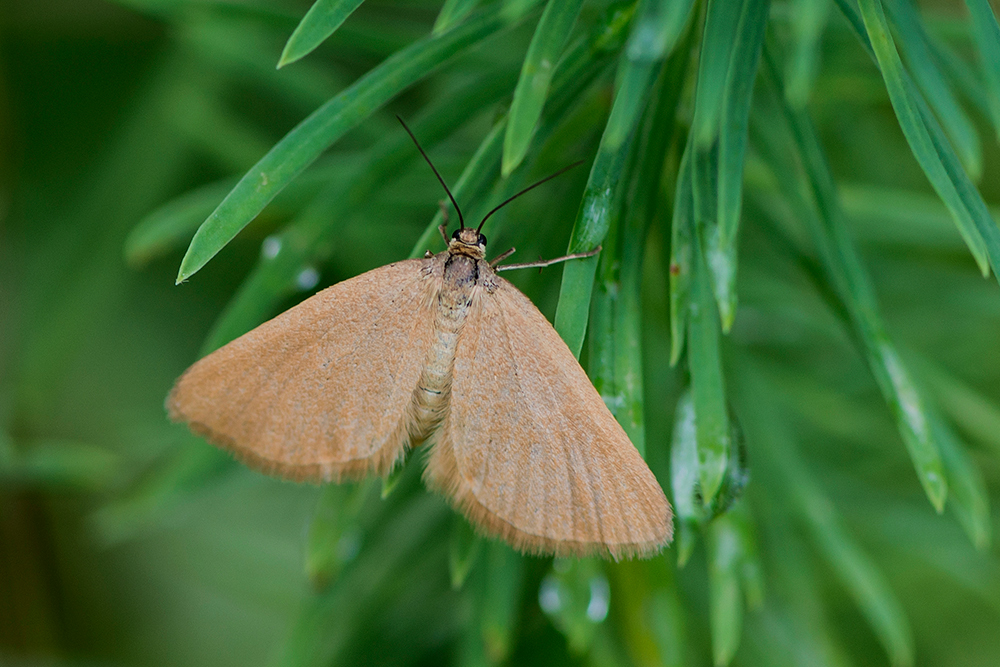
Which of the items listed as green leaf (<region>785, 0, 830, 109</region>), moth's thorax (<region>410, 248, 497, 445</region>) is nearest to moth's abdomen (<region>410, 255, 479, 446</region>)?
moth's thorax (<region>410, 248, 497, 445</region>)

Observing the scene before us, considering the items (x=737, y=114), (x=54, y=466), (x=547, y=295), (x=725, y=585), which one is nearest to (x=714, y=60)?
(x=737, y=114)

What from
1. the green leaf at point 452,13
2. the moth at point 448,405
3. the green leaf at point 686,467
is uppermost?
the green leaf at point 452,13

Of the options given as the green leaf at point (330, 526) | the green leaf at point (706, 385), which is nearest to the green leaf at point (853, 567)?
the green leaf at point (706, 385)

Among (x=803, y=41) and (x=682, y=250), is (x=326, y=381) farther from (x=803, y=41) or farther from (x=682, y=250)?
(x=803, y=41)

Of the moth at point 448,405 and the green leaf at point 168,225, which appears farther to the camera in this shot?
the green leaf at point 168,225

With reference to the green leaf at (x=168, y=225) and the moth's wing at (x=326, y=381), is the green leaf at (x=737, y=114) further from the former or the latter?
the green leaf at (x=168, y=225)
